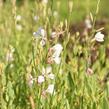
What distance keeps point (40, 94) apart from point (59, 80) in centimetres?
50

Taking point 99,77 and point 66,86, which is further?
point 99,77

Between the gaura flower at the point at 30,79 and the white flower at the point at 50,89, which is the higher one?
the gaura flower at the point at 30,79

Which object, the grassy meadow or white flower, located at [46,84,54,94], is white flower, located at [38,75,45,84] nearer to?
the grassy meadow

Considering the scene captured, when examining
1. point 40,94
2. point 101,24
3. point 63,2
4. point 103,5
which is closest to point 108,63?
point 40,94

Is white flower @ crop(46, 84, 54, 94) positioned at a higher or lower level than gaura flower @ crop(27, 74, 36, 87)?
lower

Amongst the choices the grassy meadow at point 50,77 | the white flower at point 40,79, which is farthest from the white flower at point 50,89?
the white flower at point 40,79

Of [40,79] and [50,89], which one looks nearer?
[40,79]

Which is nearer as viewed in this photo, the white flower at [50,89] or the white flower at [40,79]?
the white flower at [40,79]

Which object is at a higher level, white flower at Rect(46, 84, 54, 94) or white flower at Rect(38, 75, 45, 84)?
white flower at Rect(38, 75, 45, 84)

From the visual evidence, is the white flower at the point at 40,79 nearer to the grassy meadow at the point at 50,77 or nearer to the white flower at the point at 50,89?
the grassy meadow at the point at 50,77

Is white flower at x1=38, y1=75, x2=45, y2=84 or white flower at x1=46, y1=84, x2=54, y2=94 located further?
white flower at x1=46, y1=84, x2=54, y2=94

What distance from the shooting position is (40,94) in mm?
2090

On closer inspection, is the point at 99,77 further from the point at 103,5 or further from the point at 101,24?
the point at 103,5

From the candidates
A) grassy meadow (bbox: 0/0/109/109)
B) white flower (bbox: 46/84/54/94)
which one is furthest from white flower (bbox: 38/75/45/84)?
white flower (bbox: 46/84/54/94)
